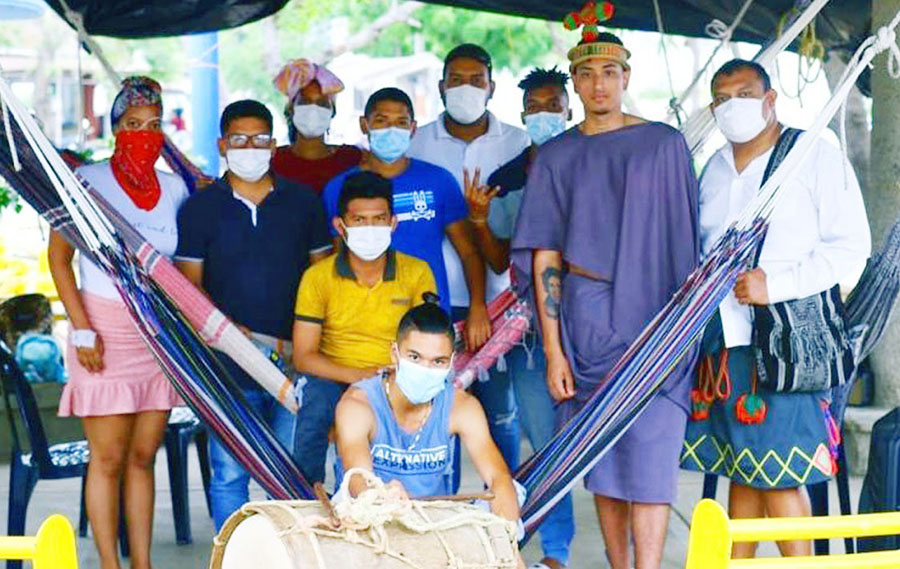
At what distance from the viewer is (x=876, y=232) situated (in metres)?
5.09

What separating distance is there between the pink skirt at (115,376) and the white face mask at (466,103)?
104 centimetres

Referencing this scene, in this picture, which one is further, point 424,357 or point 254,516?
point 424,357

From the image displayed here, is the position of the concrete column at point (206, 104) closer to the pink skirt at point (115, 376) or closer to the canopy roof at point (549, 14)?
the canopy roof at point (549, 14)

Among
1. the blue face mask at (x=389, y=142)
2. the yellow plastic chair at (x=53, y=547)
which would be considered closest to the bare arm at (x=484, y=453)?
the blue face mask at (x=389, y=142)

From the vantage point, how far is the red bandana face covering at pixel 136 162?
12.1 ft

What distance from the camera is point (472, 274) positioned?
12.8ft

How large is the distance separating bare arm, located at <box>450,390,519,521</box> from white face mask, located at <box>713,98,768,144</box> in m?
0.87

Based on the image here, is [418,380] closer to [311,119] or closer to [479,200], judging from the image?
[479,200]

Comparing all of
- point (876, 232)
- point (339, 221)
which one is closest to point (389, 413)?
point (339, 221)

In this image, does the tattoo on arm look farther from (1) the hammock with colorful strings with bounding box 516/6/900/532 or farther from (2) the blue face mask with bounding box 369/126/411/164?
(2) the blue face mask with bounding box 369/126/411/164

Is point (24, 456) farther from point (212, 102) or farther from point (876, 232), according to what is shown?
point (212, 102)

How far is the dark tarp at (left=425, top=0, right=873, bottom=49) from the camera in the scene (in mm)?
4996

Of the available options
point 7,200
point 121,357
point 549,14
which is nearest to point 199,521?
point 121,357

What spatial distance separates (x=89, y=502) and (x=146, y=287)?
65 cm
